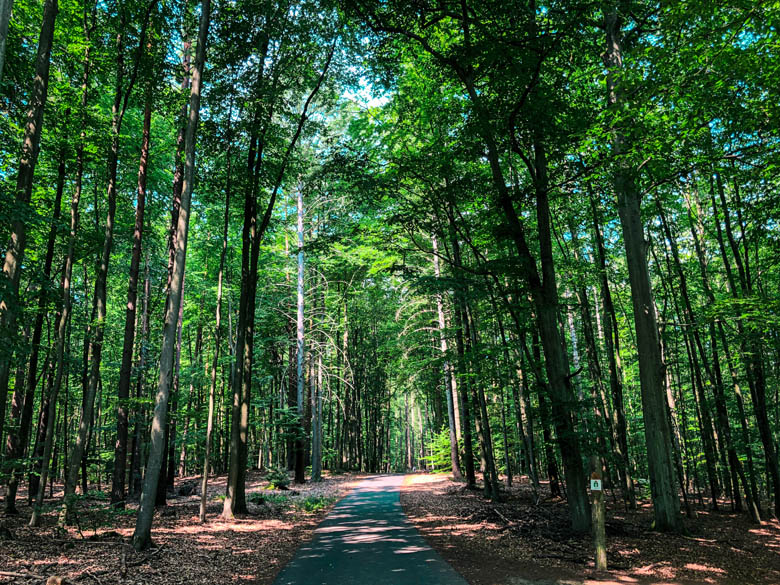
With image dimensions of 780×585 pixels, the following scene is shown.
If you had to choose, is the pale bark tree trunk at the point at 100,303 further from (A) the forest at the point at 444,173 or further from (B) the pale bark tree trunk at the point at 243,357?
(B) the pale bark tree trunk at the point at 243,357

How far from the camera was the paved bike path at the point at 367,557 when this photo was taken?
608cm

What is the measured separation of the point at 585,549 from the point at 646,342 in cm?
486

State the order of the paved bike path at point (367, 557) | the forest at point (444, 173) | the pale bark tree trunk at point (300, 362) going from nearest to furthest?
the paved bike path at point (367, 557), the forest at point (444, 173), the pale bark tree trunk at point (300, 362)

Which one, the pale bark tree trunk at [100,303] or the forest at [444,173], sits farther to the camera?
the pale bark tree trunk at [100,303]

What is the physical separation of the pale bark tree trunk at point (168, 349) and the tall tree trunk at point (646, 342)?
8718mm

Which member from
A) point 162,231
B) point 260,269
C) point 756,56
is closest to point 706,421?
point 756,56

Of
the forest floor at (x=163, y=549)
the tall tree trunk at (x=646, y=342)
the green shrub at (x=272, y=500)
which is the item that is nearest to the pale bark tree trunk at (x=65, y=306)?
the forest floor at (x=163, y=549)

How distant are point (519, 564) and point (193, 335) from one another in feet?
102

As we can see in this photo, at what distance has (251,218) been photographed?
13.6 metres

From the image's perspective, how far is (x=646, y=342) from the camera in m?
9.86

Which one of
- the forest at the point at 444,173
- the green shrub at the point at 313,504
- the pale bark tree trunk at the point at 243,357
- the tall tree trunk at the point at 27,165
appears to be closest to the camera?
the tall tree trunk at the point at 27,165

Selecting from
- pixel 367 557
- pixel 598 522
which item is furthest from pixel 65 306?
pixel 598 522

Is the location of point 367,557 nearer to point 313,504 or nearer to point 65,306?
point 313,504

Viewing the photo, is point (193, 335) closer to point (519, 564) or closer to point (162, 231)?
point (162, 231)
